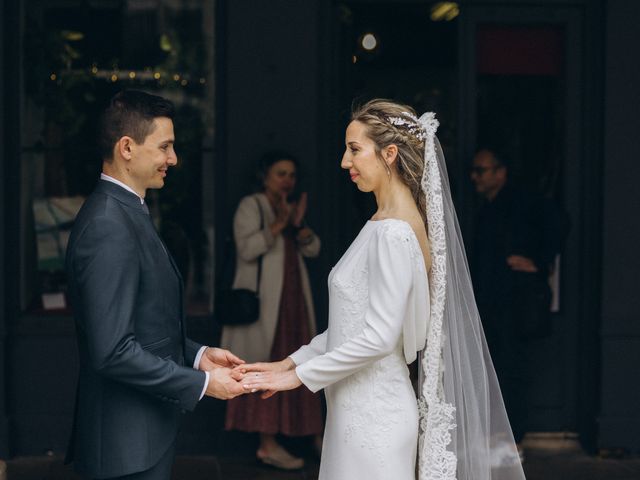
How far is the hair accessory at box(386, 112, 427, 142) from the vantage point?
3.87 meters

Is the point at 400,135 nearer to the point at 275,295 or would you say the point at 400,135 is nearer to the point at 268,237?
the point at 268,237

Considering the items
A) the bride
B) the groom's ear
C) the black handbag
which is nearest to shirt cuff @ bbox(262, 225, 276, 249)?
the black handbag

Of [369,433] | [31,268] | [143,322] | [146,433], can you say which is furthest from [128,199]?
[31,268]

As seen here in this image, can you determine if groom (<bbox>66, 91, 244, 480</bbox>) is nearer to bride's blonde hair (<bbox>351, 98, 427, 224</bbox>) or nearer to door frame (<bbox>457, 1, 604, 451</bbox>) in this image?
bride's blonde hair (<bbox>351, 98, 427, 224</bbox>)

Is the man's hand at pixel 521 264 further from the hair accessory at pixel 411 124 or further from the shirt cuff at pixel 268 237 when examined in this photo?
the hair accessory at pixel 411 124

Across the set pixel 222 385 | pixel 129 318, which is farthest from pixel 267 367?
pixel 129 318

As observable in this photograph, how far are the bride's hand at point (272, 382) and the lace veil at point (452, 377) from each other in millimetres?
488

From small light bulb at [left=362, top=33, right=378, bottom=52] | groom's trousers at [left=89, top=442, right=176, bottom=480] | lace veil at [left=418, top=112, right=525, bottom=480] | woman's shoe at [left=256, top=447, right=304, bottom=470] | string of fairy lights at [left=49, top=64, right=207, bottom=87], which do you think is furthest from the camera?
small light bulb at [left=362, top=33, right=378, bottom=52]

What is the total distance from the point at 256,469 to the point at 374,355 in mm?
3250

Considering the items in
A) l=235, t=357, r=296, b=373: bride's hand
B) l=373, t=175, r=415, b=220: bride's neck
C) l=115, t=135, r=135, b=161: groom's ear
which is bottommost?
l=235, t=357, r=296, b=373: bride's hand

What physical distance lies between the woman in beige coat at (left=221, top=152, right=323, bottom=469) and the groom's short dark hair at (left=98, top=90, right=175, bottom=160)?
2.90 meters

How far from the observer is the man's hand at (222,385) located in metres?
3.65

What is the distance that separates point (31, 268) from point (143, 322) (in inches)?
145

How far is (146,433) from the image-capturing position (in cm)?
360
